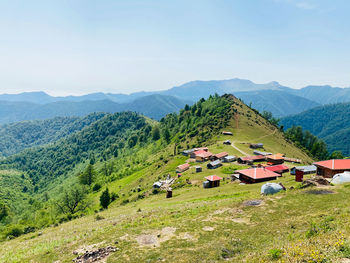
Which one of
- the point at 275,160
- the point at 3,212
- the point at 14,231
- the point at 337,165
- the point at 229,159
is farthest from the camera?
the point at 3,212

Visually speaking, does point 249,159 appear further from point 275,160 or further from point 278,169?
point 278,169

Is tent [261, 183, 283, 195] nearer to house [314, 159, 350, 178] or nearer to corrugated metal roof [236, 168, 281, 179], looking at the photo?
corrugated metal roof [236, 168, 281, 179]

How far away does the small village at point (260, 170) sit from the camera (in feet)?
141

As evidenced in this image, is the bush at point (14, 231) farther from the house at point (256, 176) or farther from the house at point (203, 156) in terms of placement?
Answer: the house at point (203, 156)

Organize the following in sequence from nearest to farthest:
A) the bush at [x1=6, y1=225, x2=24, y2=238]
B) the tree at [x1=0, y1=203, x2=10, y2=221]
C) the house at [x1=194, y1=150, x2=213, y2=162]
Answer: the bush at [x1=6, y1=225, x2=24, y2=238], the house at [x1=194, y1=150, x2=213, y2=162], the tree at [x1=0, y1=203, x2=10, y2=221]

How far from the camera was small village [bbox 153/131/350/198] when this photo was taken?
42875mm

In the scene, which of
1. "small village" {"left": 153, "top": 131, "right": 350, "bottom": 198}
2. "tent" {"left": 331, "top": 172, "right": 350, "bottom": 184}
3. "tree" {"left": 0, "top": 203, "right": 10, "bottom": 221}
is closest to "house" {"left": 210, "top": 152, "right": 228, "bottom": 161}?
"small village" {"left": 153, "top": 131, "right": 350, "bottom": 198}

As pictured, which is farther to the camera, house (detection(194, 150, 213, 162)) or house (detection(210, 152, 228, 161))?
house (detection(194, 150, 213, 162))

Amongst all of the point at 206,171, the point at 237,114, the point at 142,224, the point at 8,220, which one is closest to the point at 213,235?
the point at 142,224

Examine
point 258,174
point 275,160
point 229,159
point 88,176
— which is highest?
point 258,174

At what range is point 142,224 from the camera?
33000mm

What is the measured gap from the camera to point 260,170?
223ft

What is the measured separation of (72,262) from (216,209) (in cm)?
2136

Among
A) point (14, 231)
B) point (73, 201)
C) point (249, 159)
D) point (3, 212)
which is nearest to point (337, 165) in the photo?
point (249, 159)
